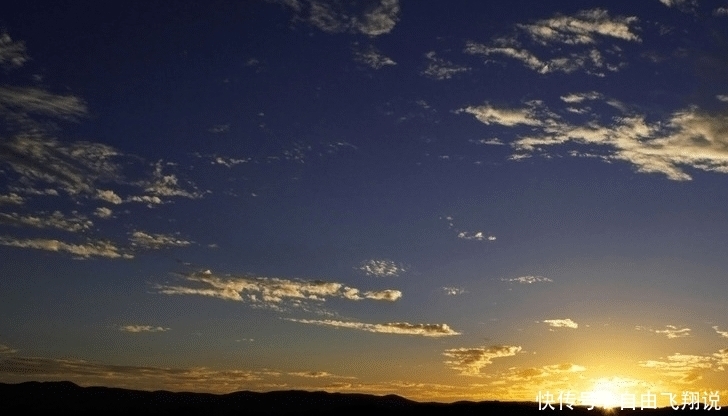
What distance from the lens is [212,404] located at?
67.2 m

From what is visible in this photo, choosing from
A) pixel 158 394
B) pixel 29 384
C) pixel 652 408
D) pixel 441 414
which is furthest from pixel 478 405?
pixel 29 384

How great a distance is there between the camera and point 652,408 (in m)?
62.7

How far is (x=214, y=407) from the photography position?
208 feet

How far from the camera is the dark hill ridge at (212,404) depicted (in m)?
59.3

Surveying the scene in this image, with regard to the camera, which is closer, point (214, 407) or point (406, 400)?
point (214, 407)

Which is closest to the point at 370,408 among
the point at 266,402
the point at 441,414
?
the point at 441,414

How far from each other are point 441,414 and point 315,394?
20.9m

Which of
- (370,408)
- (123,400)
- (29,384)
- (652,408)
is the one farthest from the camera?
(29,384)

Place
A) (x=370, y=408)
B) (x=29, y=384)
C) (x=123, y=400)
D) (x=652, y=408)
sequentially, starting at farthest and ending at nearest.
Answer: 1. (x=29, y=384)
2. (x=123, y=400)
3. (x=652, y=408)
4. (x=370, y=408)

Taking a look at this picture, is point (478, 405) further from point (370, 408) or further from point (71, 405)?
point (71, 405)

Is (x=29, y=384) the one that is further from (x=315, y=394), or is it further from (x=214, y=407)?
(x=315, y=394)

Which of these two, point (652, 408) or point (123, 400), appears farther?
point (123, 400)

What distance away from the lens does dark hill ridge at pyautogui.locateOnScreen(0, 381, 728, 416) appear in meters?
59.3

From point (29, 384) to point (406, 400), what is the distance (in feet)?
128
